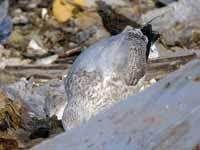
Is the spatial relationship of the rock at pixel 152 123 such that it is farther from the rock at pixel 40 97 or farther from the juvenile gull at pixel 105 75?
the rock at pixel 40 97

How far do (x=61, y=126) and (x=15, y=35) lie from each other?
11.4 ft

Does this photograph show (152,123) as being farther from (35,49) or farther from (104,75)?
(35,49)

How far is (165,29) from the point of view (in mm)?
7207

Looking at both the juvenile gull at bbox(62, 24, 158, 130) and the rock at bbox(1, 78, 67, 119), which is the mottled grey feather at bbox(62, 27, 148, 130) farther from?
the rock at bbox(1, 78, 67, 119)

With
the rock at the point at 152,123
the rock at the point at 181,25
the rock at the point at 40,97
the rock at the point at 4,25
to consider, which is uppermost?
the rock at the point at 152,123

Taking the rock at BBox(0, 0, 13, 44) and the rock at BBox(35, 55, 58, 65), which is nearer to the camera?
the rock at BBox(35, 55, 58, 65)

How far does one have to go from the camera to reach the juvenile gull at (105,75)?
492 cm

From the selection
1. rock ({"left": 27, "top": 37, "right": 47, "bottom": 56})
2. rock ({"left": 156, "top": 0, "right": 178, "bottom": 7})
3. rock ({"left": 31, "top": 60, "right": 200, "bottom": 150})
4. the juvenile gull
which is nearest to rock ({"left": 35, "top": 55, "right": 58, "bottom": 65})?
rock ({"left": 27, "top": 37, "right": 47, "bottom": 56})

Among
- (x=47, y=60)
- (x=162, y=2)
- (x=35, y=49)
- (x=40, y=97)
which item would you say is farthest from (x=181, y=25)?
(x=40, y=97)

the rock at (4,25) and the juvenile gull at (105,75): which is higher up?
the juvenile gull at (105,75)

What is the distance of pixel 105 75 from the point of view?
5324 millimetres

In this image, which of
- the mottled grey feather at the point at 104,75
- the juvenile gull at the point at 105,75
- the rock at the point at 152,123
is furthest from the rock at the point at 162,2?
the rock at the point at 152,123

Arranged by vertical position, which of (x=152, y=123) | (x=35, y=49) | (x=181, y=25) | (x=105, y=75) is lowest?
(x=35, y=49)

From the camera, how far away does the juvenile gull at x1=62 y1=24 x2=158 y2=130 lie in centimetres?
492
